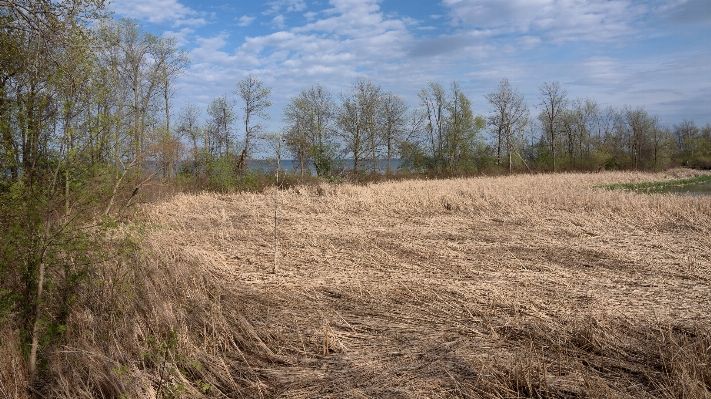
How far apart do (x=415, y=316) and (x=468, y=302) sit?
81 cm

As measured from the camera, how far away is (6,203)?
4.90m

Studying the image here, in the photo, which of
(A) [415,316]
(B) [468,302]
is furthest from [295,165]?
(A) [415,316]

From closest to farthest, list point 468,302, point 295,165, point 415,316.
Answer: point 415,316 < point 468,302 < point 295,165

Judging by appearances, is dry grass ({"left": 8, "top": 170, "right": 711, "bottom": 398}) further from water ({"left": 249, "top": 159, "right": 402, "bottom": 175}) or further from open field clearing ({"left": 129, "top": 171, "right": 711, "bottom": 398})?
water ({"left": 249, "top": 159, "right": 402, "bottom": 175})

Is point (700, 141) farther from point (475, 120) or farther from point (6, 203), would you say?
point (6, 203)

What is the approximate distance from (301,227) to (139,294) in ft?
20.1

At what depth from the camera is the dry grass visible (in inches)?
145

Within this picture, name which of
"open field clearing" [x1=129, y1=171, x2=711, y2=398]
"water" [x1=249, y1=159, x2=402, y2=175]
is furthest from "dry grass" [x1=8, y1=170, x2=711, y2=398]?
"water" [x1=249, y1=159, x2=402, y2=175]

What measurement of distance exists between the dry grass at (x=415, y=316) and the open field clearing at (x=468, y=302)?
2 centimetres

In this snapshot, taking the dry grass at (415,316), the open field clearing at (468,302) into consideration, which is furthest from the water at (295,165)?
the dry grass at (415,316)

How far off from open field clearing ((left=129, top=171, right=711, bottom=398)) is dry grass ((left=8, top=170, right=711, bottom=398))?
24 millimetres

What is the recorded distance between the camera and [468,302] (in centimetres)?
566

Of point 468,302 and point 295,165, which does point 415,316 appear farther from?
point 295,165

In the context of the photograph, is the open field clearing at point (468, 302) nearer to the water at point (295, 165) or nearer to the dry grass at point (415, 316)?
the dry grass at point (415, 316)
